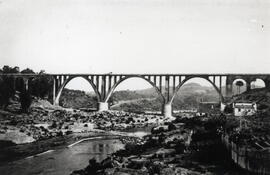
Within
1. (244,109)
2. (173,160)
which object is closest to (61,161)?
(173,160)

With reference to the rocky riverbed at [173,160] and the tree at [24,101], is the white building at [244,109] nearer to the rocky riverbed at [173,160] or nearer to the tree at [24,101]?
the rocky riverbed at [173,160]

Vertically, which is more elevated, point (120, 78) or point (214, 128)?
point (120, 78)

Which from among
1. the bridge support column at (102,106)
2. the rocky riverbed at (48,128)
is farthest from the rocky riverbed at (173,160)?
the bridge support column at (102,106)

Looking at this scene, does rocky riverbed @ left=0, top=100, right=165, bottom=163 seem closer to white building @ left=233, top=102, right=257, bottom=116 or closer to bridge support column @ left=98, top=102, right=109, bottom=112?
bridge support column @ left=98, top=102, right=109, bottom=112

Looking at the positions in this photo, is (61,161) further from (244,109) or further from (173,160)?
(244,109)

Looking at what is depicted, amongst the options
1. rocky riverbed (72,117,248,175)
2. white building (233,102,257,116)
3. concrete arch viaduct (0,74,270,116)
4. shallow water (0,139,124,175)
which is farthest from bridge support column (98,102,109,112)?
rocky riverbed (72,117,248,175)

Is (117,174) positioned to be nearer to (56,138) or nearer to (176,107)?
(56,138)

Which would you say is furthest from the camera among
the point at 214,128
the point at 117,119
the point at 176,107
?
the point at 176,107

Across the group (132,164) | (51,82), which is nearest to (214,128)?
(132,164)

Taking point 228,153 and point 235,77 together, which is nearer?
point 228,153
